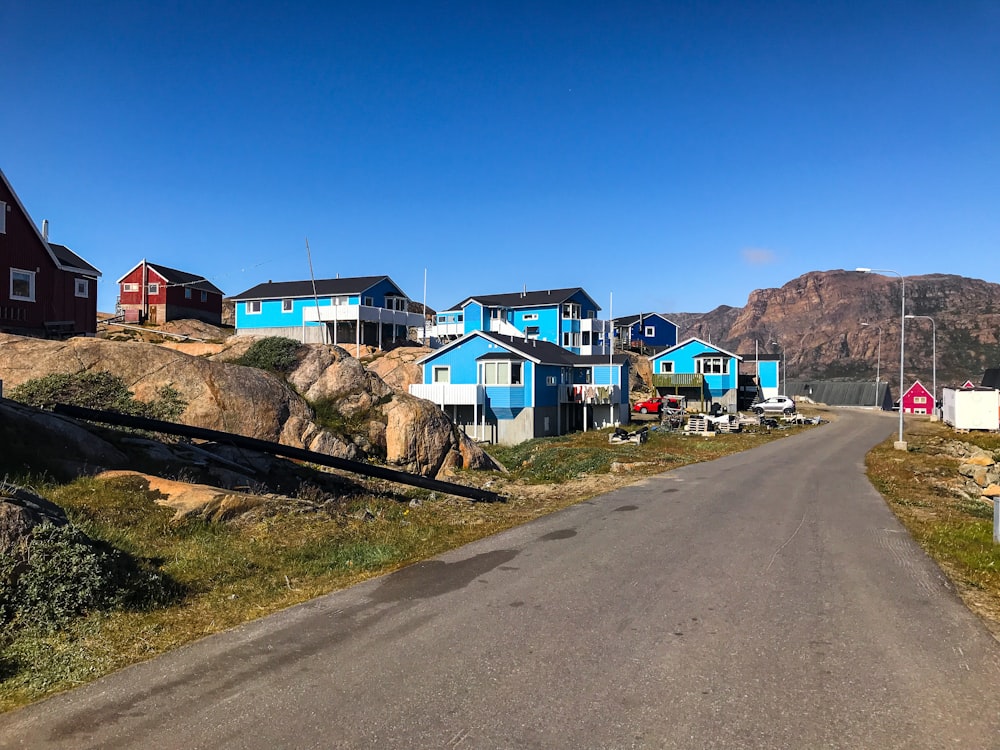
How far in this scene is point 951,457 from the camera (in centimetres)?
3281

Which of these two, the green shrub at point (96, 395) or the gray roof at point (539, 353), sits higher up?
the gray roof at point (539, 353)

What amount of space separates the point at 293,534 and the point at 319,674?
5.46m

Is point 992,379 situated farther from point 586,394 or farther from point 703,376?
point 586,394

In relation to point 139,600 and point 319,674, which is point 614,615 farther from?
point 139,600

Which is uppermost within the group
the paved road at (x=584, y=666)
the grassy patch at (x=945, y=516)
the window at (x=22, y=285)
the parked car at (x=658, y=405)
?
the window at (x=22, y=285)

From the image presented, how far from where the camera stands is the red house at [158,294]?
6562 cm

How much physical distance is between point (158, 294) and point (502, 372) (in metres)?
40.5

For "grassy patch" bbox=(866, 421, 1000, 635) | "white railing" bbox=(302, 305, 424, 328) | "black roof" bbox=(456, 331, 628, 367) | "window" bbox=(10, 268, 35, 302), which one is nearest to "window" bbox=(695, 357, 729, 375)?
"black roof" bbox=(456, 331, 628, 367)

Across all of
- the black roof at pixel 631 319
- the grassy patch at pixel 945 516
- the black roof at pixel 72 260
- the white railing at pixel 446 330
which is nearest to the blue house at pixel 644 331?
the black roof at pixel 631 319

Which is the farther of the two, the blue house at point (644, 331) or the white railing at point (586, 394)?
the blue house at point (644, 331)

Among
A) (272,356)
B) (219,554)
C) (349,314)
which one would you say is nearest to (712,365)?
(349,314)

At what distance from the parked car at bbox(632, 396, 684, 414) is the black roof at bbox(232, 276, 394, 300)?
27.3 metres

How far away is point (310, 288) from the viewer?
6550 centimetres

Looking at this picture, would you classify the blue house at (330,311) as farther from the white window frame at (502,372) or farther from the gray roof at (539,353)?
the white window frame at (502,372)
